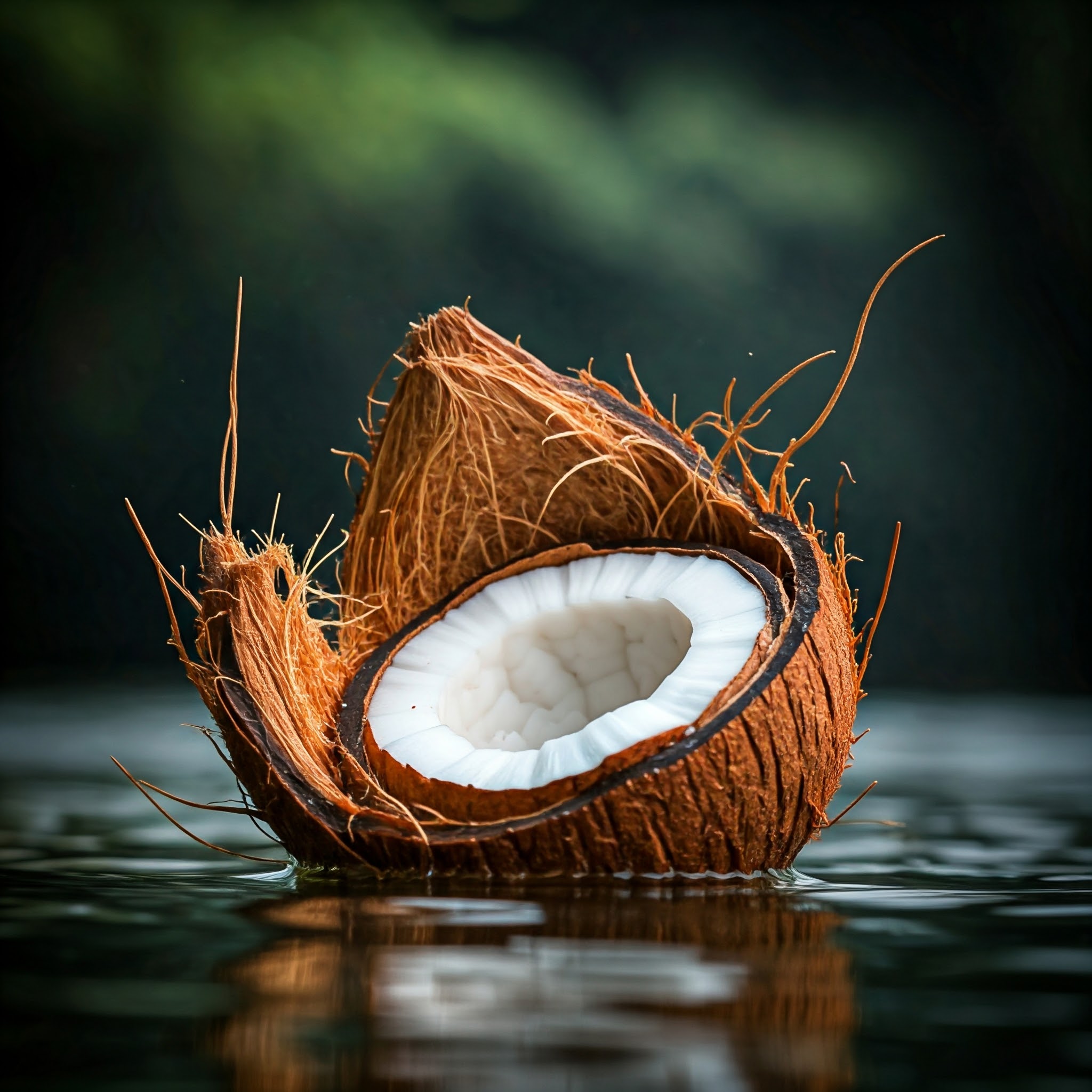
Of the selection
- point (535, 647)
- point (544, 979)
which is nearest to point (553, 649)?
point (535, 647)

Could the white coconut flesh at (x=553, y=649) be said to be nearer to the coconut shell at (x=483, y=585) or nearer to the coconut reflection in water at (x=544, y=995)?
the coconut shell at (x=483, y=585)

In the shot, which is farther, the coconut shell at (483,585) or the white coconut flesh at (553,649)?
the white coconut flesh at (553,649)

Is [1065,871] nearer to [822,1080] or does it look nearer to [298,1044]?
[822,1080]

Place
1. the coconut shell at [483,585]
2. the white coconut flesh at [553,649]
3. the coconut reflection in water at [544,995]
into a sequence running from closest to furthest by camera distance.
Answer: the coconut reflection in water at [544,995] → the coconut shell at [483,585] → the white coconut flesh at [553,649]

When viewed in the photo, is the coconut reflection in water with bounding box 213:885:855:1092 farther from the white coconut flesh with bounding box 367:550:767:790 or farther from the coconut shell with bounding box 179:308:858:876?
the white coconut flesh with bounding box 367:550:767:790

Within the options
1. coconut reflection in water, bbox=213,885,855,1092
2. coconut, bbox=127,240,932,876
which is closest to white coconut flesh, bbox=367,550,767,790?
coconut, bbox=127,240,932,876

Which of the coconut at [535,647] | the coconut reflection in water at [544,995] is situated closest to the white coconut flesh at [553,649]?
the coconut at [535,647]

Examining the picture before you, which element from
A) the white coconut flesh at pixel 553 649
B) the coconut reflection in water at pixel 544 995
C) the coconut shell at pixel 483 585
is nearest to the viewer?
the coconut reflection in water at pixel 544 995

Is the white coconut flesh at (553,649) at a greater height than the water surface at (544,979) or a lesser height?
greater

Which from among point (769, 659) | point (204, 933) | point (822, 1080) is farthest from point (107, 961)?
point (769, 659)

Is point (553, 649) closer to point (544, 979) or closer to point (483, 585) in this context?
point (483, 585)
